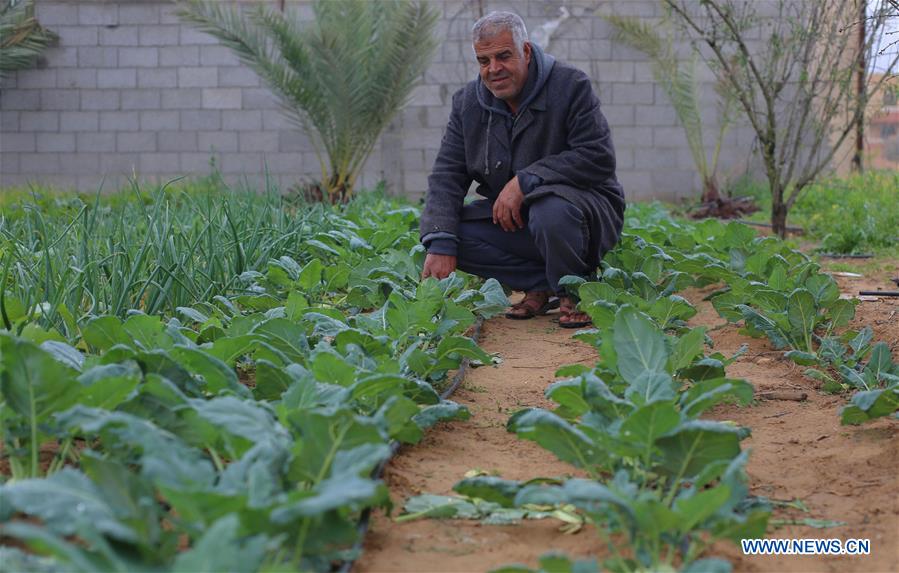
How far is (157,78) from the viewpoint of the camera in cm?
1078

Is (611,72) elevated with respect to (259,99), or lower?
elevated

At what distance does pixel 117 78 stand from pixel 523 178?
26.7 ft

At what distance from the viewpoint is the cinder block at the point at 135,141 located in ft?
35.7

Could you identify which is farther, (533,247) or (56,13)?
(56,13)

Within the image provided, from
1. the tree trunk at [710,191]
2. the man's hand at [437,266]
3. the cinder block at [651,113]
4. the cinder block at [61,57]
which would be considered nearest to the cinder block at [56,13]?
the cinder block at [61,57]

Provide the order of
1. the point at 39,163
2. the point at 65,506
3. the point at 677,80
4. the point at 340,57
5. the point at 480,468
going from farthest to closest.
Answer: the point at 39,163 → the point at 677,80 → the point at 340,57 → the point at 480,468 → the point at 65,506

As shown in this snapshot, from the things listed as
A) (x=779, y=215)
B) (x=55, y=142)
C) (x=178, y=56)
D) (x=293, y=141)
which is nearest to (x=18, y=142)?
(x=55, y=142)

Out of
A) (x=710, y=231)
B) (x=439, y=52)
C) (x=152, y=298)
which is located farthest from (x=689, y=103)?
(x=152, y=298)

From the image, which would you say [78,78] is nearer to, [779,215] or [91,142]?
[91,142]

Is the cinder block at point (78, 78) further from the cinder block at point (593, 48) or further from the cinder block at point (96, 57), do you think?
the cinder block at point (593, 48)

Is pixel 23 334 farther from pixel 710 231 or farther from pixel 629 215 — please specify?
pixel 629 215

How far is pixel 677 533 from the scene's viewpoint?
158 centimetres

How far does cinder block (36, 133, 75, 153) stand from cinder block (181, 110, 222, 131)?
4.14ft

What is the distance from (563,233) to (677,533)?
2.33 metres
